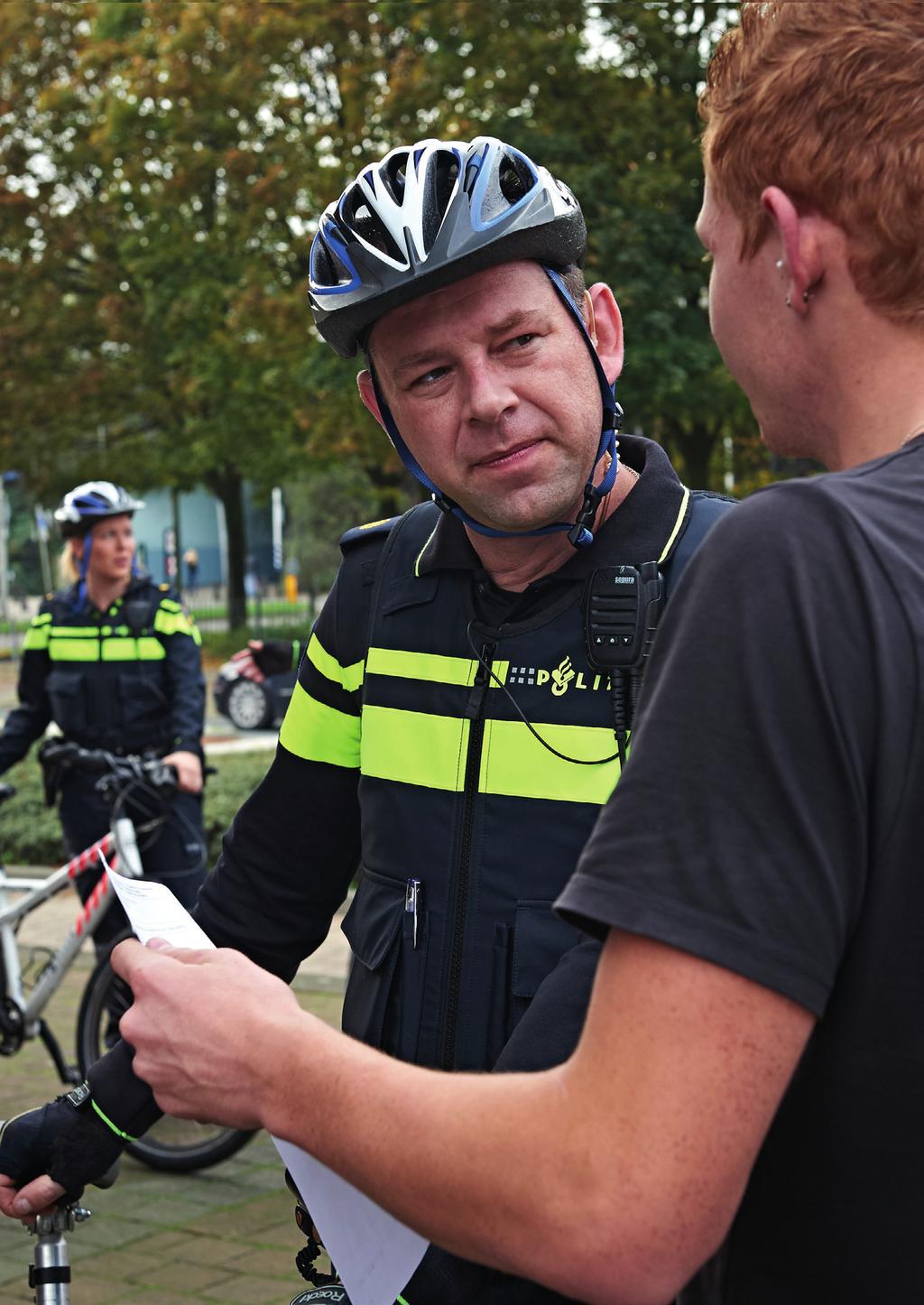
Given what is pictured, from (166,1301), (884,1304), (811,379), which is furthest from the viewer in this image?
(166,1301)

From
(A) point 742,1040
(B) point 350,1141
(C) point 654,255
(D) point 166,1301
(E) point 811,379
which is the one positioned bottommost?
(D) point 166,1301

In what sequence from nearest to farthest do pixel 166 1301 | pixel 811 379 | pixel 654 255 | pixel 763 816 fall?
pixel 763 816 → pixel 811 379 → pixel 166 1301 → pixel 654 255

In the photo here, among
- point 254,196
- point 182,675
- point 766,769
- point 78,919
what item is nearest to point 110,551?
point 182,675

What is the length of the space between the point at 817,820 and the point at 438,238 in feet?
4.42

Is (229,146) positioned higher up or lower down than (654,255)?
higher up

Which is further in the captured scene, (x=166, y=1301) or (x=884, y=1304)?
(x=166, y=1301)

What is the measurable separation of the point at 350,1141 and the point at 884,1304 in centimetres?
42

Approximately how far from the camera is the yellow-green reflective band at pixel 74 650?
712cm

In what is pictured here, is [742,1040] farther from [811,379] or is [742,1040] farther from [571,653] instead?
[571,653]

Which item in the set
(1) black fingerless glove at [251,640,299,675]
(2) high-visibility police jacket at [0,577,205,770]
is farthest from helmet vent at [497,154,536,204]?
(2) high-visibility police jacket at [0,577,205,770]

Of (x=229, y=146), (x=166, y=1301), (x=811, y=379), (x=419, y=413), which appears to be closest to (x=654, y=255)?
(x=229, y=146)

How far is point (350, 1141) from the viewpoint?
4.09 feet

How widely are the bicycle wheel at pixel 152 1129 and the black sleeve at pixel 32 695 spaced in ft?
4.35

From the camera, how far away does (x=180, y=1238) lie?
521cm
